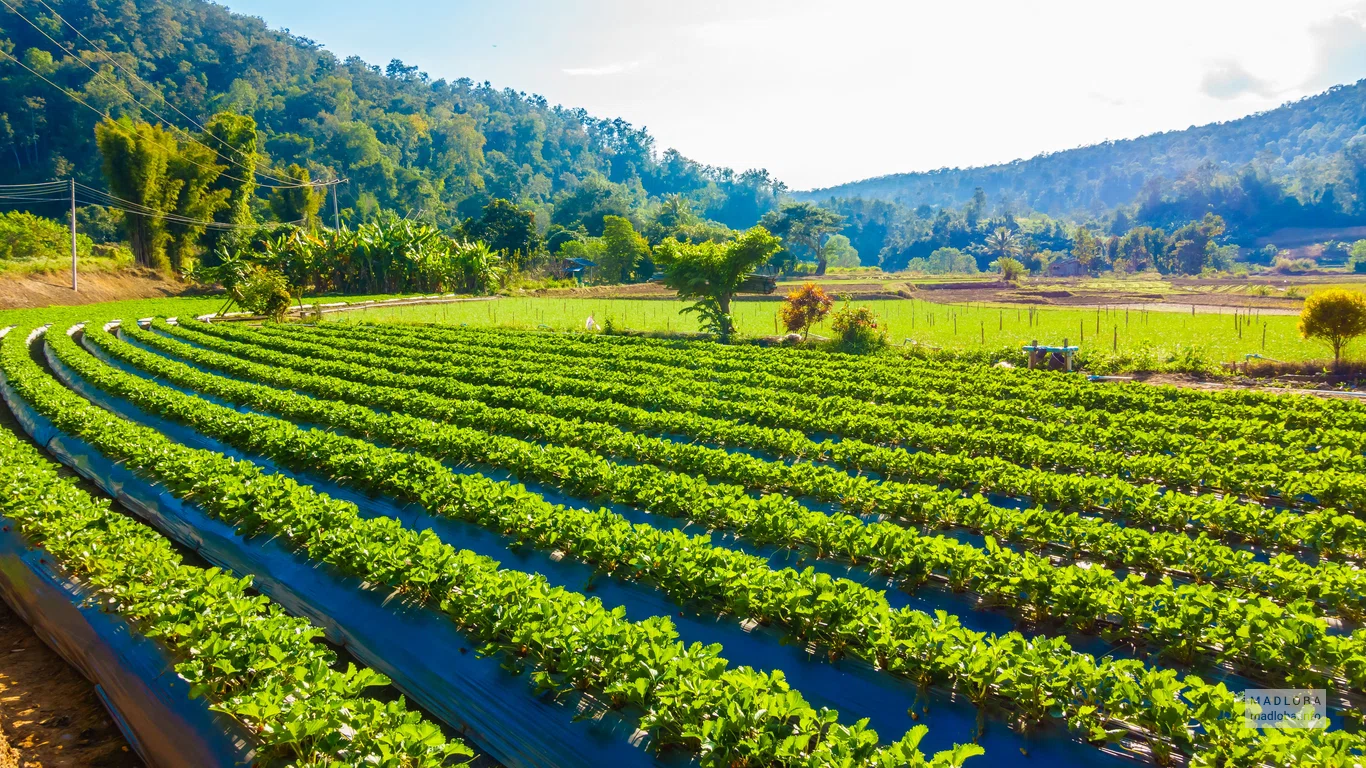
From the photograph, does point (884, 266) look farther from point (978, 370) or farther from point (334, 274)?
point (978, 370)

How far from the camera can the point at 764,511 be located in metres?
7.12

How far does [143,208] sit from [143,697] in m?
56.4

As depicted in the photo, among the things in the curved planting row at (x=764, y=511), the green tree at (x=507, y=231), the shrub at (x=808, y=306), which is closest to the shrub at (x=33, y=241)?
the green tree at (x=507, y=231)

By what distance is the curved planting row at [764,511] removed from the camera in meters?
5.78

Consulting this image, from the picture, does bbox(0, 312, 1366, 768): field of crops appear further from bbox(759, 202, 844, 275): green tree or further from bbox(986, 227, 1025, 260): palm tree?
bbox(986, 227, 1025, 260): palm tree

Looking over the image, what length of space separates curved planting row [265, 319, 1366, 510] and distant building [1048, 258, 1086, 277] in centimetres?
9499

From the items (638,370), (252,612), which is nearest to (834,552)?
(252,612)

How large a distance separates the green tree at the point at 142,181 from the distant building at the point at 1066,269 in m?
95.1

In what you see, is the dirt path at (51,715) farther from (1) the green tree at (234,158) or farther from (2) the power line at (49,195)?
(2) the power line at (49,195)

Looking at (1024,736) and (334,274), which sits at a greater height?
(334,274)

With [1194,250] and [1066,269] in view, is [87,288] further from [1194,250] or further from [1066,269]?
[1194,250]

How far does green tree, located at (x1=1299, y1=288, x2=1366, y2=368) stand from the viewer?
1745 cm

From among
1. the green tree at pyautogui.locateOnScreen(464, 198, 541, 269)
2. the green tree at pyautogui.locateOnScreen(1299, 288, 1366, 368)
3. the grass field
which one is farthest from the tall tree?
the green tree at pyautogui.locateOnScreen(1299, 288, 1366, 368)

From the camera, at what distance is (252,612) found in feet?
16.9
